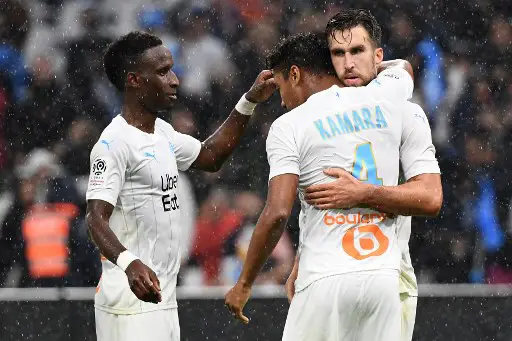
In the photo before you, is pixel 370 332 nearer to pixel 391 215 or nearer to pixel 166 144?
pixel 391 215

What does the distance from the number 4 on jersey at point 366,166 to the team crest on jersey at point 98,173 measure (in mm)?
1203

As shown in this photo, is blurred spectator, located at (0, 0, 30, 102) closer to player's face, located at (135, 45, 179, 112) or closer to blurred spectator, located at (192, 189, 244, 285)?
blurred spectator, located at (192, 189, 244, 285)

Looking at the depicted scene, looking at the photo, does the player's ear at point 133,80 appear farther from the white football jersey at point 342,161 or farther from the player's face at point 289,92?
the white football jersey at point 342,161

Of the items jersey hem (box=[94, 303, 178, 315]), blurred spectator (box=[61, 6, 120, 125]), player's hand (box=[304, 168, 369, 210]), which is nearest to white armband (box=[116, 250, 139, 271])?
jersey hem (box=[94, 303, 178, 315])

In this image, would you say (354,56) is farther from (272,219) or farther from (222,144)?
(222,144)

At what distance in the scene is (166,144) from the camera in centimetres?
536

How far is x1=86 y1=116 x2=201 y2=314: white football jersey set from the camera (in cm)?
509

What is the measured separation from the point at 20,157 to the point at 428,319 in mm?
3091

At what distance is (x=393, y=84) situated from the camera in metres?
4.66

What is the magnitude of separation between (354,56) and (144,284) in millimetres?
1290

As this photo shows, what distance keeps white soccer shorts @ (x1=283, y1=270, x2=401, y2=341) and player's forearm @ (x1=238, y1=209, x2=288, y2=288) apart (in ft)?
0.76

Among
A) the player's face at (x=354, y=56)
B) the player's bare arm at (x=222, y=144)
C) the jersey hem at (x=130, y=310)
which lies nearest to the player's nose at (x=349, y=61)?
the player's face at (x=354, y=56)

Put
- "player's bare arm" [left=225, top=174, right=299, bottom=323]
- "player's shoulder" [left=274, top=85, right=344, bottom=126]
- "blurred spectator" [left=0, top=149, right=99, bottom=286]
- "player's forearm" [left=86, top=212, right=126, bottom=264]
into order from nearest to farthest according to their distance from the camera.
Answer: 1. "player's bare arm" [left=225, top=174, right=299, bottom=323]
2. "player's shoulder" [left=274, top=85, right=344, bottom=126]
3. "player's forearm" [left=86, top=212, right=126, bottom=264]
4. "blurred spectator" [left=0, top=149, right=99, bottom=286]

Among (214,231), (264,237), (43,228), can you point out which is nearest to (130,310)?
(264,237)
